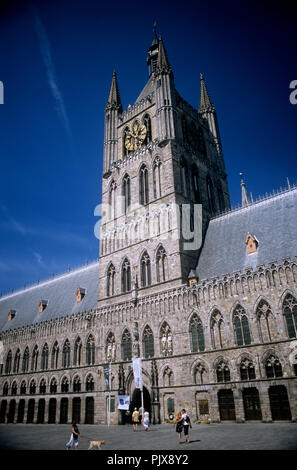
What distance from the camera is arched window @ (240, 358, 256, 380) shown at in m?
25.5

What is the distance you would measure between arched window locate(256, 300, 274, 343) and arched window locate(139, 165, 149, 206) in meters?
17.0

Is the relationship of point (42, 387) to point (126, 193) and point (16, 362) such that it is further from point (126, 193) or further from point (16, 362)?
point (126, 193)

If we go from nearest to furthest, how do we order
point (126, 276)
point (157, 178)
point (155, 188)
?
point (126, 276) → point (155, 188) → point (157, 178)

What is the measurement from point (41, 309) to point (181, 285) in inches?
989

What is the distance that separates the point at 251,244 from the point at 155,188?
40.1 feet

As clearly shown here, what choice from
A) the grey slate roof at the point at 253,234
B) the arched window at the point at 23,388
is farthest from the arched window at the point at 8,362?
the grey slate roof at the point at 253,234

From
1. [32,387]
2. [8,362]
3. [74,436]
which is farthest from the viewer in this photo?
[8,362]

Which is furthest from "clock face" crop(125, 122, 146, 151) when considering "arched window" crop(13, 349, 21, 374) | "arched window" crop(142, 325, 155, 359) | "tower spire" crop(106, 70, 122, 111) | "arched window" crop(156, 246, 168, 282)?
"arched window" crop(13, 349, 21, 374)

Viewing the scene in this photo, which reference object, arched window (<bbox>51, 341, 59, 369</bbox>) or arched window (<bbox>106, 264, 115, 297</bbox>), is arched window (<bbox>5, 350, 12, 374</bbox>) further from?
arched window (<bbox>106, 264, 115, 297</bbox>)

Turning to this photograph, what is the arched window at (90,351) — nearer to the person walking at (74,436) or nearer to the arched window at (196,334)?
the arched window at (196,334)

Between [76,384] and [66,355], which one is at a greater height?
[66,355]

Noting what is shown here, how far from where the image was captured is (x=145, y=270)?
1380 inches

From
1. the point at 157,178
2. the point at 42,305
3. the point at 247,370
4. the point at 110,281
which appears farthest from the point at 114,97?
the point at 247,370
